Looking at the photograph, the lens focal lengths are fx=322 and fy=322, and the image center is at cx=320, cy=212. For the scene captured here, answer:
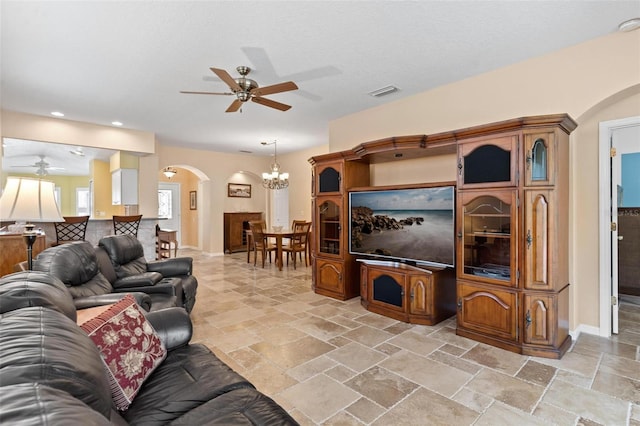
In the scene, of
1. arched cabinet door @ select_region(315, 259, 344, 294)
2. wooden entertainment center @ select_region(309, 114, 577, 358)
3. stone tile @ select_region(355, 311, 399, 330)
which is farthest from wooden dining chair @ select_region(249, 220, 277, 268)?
wooden entertainment center @ select_region(309, 114, 577, 358)

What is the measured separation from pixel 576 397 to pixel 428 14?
295 centimetres

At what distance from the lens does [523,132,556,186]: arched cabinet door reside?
9.09 feet

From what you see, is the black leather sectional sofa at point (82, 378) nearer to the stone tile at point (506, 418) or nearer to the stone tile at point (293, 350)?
the stone tile at point (293, 350)

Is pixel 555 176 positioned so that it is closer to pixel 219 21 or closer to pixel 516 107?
pixel 516 107

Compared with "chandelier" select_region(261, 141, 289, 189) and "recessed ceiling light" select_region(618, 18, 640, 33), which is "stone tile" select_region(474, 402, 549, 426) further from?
"chandelier" select_region(261, 141, 289, 189)

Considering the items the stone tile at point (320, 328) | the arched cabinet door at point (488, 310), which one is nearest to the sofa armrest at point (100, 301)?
the stone tile at point (320, 328)

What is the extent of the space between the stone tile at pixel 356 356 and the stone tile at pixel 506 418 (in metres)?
0.89

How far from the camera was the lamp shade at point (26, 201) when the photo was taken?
93.1 inches

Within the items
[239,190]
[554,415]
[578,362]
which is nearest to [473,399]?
[554,415]

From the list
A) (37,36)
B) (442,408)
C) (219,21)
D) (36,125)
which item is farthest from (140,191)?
(442,408)

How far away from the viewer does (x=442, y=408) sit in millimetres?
2055

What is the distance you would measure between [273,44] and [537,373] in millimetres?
3524

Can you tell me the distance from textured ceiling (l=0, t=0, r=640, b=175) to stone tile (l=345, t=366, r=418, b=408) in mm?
2791

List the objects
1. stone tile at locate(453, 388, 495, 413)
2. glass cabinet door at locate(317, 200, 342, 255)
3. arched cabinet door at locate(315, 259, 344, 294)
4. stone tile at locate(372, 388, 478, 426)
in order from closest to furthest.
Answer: stone tile at locate(372, 388, 478, 426)
stone tile at locate(453, 388, 495, 413)
arched cabinet door at locate(315, 259, 344, 294)
glass cabinet door at locate(317, 200, 342, 255)
